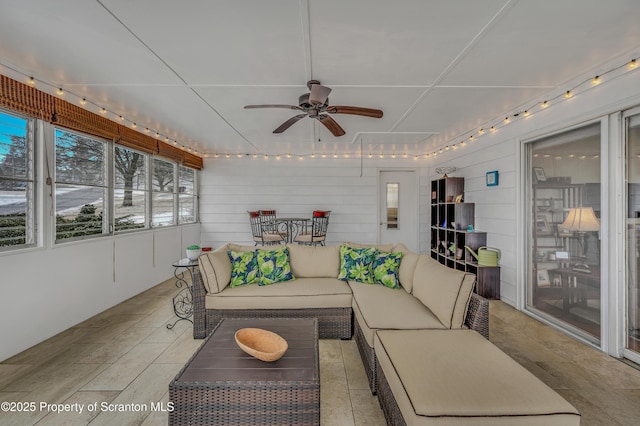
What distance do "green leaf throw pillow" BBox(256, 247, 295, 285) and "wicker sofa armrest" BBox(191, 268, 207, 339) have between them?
23.4 inches

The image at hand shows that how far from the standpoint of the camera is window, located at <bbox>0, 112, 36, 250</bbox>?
96.4 inches

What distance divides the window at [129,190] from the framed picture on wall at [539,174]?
5430 millimetres

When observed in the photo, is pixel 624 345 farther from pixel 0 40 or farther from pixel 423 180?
pixel 0 40

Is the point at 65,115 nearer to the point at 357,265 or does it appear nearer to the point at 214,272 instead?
the point at 214,272

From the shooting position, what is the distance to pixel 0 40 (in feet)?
6.99

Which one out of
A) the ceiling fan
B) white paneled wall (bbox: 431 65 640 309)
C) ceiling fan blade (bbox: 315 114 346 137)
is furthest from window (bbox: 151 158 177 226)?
white paneled wall (bbox: 431 65 640 309)

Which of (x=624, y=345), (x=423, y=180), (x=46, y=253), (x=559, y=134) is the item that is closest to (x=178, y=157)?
(x=46, y=253)

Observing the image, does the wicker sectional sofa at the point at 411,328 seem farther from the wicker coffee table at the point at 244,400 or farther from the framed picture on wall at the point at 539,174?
the framed picture on wall at the point at 539,174

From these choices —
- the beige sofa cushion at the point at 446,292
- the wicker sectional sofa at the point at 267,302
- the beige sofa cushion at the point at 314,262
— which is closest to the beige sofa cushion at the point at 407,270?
the wicker sectional sofa at the point at 267,302

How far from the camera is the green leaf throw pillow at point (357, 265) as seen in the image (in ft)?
9.95

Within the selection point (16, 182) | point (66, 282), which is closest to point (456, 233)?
point (66, 282)

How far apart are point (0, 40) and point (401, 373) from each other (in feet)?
12.1

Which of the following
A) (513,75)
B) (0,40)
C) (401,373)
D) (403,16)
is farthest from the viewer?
(513,75)

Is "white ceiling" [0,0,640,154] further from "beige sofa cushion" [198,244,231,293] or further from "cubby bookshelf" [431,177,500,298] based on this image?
"beige sofa cushion" [198,244,231,293]
